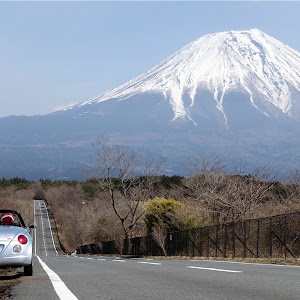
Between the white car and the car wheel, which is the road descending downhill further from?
the white car

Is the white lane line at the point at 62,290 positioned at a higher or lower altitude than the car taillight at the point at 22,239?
lower

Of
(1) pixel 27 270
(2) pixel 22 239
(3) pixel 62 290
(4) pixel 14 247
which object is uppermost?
(2) pixel 22 239

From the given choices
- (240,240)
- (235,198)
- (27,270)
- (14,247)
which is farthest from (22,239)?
(235,198)

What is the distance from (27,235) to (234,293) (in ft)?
14.4

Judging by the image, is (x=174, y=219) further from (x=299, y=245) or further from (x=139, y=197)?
(x=299, y=245)

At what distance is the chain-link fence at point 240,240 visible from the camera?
86.1ft

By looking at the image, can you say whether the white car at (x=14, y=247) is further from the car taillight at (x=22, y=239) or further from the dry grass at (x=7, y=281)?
the dry grass at (x=7, y=281)

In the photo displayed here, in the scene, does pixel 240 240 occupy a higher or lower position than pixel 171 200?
lower

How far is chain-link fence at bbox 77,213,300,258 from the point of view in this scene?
1033 inches

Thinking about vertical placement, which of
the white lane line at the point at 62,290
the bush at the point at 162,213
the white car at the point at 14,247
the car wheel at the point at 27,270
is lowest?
the white lane line at the point at 62,290

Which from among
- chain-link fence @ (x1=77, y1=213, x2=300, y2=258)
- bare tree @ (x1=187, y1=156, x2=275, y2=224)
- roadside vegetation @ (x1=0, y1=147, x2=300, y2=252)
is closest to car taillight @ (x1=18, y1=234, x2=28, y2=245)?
chain-link fence @ (x1=77, y1=213, x2=300, y2=258)

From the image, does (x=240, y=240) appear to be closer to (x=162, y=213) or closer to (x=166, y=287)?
(x=166, y=287)

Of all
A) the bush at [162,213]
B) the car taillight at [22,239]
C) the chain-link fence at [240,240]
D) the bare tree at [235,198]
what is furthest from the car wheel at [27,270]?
the bush at [162,213]

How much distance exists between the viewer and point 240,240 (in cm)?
2650
